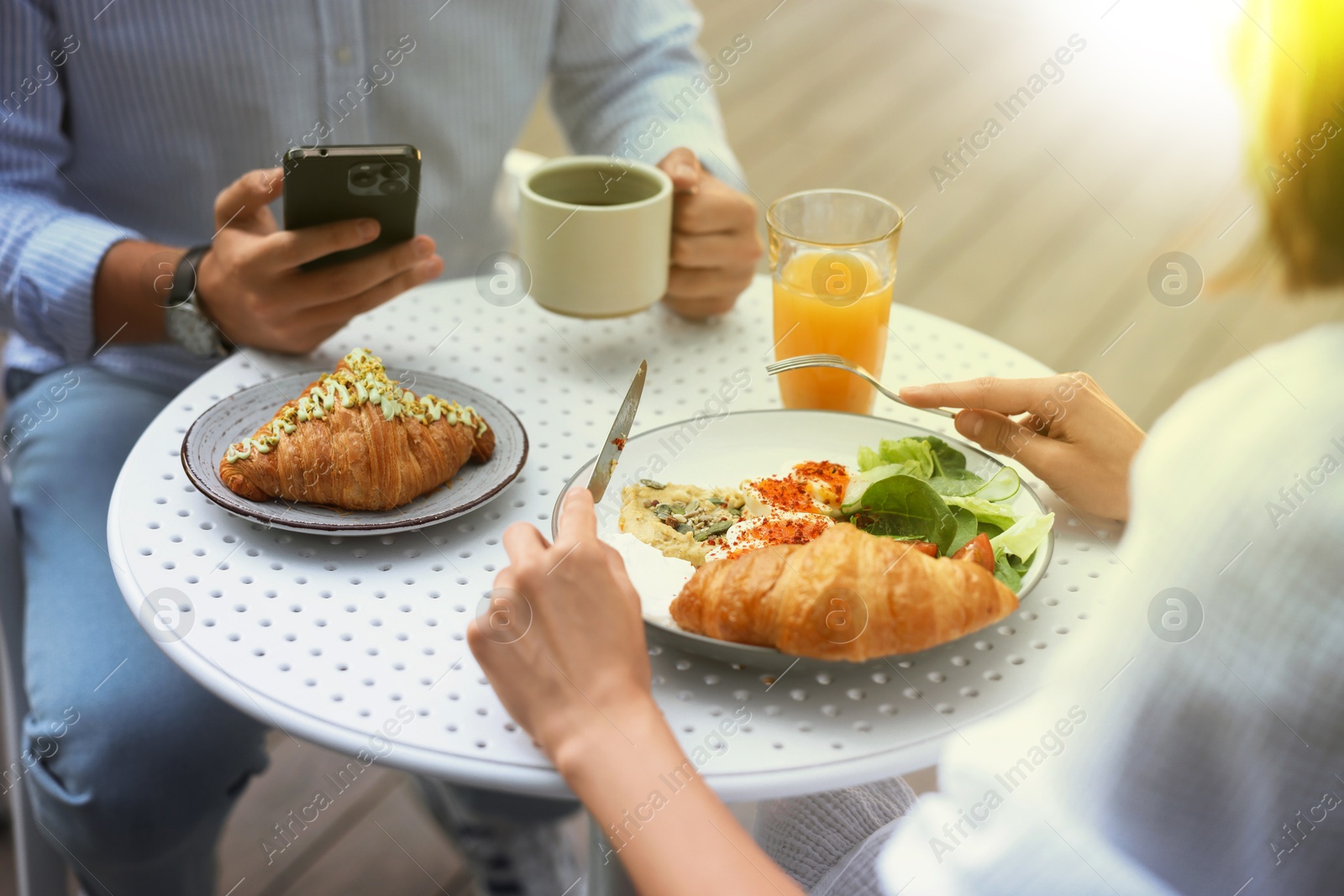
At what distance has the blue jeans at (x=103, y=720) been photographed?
917 mm

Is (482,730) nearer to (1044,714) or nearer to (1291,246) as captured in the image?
(1044,714)

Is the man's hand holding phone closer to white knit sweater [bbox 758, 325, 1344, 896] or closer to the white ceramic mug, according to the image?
the white ceramic mug

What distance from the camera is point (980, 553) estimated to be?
70 cm

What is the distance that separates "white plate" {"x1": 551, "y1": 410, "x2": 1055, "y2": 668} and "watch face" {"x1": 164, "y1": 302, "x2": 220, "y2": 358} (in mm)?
464

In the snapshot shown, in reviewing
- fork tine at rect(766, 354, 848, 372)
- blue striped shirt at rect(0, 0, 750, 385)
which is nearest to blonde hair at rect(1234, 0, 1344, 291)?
fork tine at rect(766, 354, 848, 372)

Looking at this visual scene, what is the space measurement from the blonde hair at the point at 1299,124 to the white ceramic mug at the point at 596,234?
0.58m

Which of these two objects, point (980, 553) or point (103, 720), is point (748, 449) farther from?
point (103, 720)

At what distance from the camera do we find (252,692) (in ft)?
2.16

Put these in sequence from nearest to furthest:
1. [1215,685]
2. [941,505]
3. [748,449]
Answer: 1. [1215,685]
2. [941,505]
3. [748,449]

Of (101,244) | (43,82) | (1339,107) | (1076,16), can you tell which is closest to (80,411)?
(101,244)

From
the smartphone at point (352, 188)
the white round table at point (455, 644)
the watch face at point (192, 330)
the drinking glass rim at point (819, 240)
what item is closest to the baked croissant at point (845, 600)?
the white round table at point (455, 644)

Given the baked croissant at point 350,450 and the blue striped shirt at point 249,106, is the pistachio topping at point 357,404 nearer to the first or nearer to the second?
the baked croissant at point 350,450

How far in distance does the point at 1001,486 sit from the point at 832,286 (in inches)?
9.9

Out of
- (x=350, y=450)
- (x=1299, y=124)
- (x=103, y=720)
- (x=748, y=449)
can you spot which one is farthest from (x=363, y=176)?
(x=1299, y=124)
